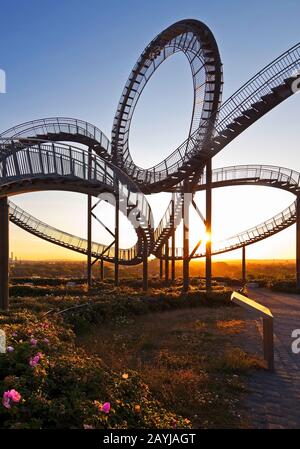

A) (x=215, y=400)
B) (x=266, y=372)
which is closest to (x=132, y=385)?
(x=215, y=400)

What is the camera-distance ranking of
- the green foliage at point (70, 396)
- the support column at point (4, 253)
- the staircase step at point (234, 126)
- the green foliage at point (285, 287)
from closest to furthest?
the green foliage at point (70, 396), the support column at point (4, 253), the staircase step at point (234, 126), the green foliage at point (285, 287)

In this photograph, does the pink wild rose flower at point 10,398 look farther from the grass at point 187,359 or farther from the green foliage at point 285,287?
the green foliage at point 285,287

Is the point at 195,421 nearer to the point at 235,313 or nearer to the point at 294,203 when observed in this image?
the point at 235,313

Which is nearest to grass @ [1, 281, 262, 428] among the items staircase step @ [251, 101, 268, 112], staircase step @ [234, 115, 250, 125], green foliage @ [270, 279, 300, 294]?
staircase step @ [234, 115, 250, 125]

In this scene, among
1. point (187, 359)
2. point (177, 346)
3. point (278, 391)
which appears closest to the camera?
point (278, 391)

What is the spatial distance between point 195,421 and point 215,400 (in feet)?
2.62

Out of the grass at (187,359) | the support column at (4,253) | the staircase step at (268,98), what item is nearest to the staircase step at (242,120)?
the staircase step at (268,98)

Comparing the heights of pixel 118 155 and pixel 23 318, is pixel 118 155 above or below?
above

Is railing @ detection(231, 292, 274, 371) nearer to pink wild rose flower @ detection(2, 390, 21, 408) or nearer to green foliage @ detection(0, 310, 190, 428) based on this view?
green foliage @ detection(0, 310, 190, 428)

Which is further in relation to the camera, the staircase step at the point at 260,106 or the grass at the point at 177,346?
the staircase step at the point at 260,106

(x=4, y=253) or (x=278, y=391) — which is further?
(x=4, y=253)

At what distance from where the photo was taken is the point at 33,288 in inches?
890

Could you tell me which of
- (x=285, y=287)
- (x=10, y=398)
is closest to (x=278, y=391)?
(x=10, y=398)

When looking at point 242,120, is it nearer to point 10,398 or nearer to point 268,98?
point 268,98
